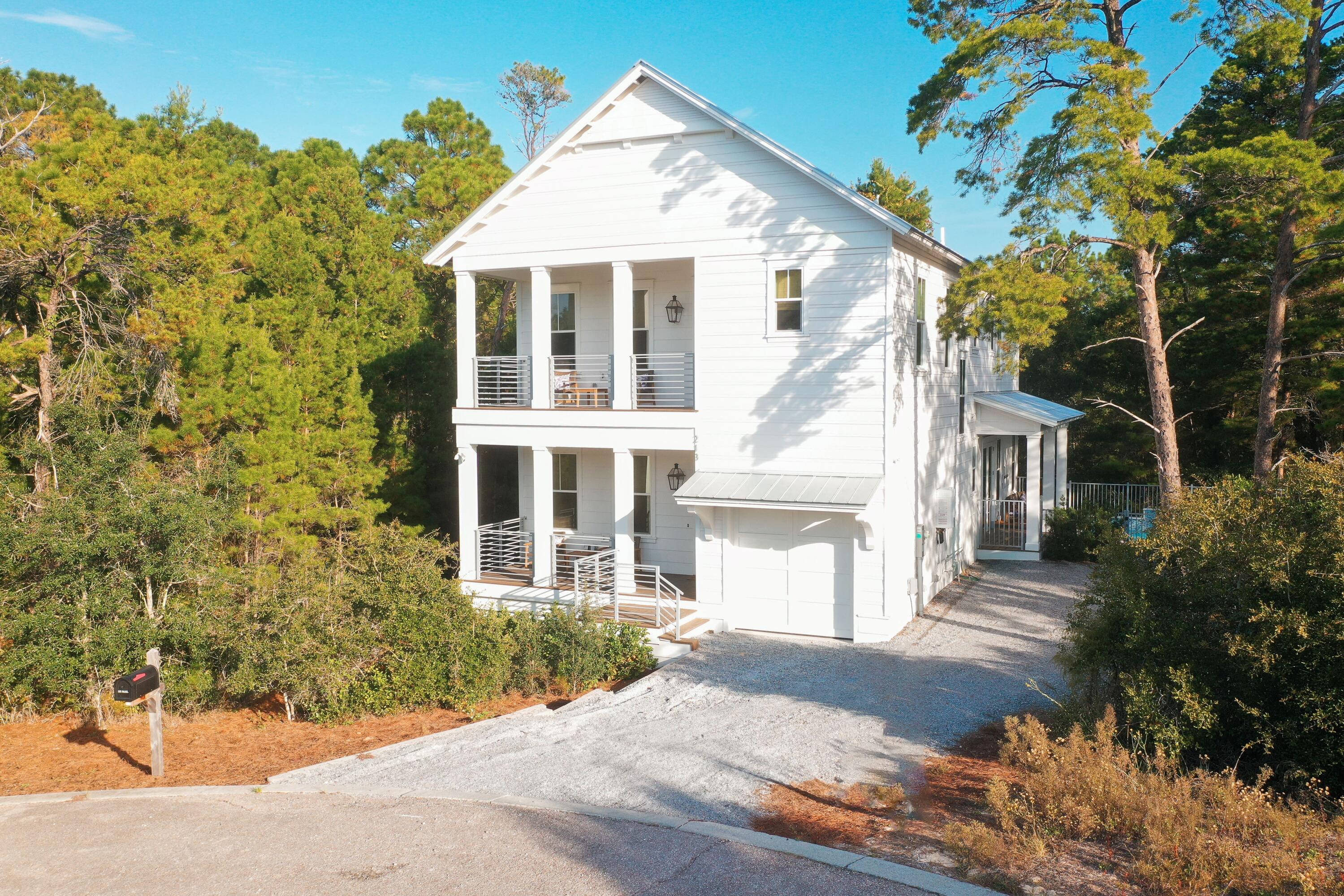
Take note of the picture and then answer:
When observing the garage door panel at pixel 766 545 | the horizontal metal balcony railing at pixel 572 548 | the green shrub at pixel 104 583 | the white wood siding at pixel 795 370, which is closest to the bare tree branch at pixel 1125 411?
the white wood siding at pixel 795 370

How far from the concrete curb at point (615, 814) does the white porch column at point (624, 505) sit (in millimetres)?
8284

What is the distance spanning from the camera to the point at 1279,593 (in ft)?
24.9

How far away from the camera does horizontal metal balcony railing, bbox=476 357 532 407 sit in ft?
62.4

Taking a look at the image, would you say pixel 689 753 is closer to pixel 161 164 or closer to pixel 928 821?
pixel 928 821

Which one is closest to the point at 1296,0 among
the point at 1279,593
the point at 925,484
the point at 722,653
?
the point at 925,484

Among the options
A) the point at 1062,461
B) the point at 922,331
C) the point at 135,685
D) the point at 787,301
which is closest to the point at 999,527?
the point at 1062,461

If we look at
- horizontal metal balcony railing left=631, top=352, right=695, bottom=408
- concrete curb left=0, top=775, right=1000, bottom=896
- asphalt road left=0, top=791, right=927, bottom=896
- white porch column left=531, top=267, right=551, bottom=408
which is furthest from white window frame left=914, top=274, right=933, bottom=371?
asphalt road left=0, top=791, right=927, bottom=896

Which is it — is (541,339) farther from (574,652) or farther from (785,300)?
(574,652)

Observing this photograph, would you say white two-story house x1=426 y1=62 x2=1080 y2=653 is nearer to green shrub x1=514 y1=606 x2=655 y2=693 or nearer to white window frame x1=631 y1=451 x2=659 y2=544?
white window frame x1=631 y1=451 x2=659 y2=544

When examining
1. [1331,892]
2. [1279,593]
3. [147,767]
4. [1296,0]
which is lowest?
[147,767]

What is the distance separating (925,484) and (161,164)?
15.6 metres

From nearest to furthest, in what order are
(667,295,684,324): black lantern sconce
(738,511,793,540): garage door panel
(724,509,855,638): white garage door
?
(724,509,855,638): white garage door < (738,511,793,540): garage door panel < (667,295,684,324): black lantern sconce

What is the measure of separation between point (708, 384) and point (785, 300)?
1.98m

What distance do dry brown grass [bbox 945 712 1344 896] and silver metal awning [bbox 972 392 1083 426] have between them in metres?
14.5
